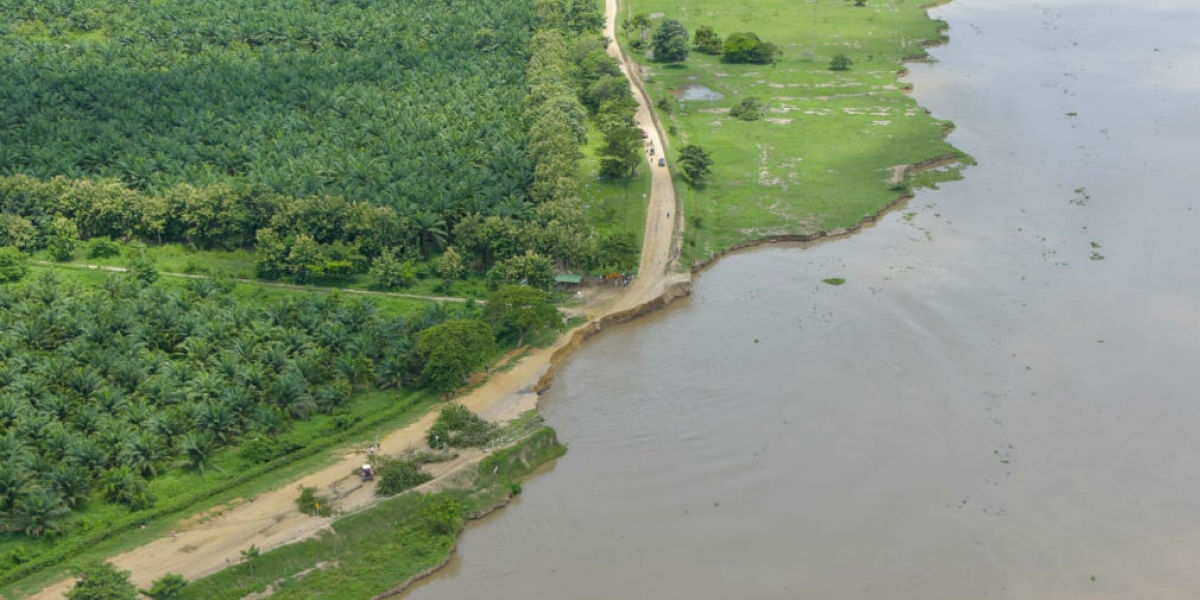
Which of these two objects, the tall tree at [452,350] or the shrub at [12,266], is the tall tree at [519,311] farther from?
the shrub at [12,266]


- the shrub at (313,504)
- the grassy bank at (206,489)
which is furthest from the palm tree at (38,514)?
the shrub at (313,504)

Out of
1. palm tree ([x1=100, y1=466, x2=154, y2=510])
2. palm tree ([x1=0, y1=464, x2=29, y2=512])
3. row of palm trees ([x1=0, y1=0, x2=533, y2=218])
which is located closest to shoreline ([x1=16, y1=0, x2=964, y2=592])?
palm tree ([x1=100, y1=466, x2=154, y2=510])

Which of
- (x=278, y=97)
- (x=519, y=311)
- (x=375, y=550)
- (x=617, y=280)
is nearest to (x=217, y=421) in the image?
(x=375, y=550)

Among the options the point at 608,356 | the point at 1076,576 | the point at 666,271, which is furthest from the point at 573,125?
the point at 1076,576

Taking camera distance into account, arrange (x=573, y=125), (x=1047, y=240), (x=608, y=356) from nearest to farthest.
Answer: (x=608, y=356) → (x=1047, y=240) → (x=573, y=125)

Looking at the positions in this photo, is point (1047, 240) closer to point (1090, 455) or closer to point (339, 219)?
point (1090, 455)
